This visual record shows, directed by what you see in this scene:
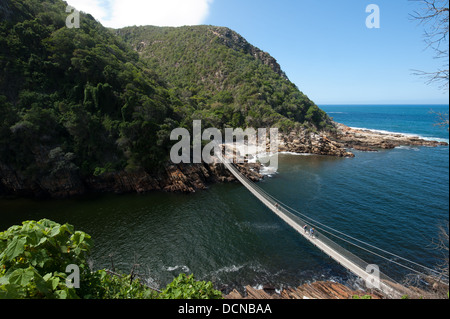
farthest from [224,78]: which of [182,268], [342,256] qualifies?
[342,256]

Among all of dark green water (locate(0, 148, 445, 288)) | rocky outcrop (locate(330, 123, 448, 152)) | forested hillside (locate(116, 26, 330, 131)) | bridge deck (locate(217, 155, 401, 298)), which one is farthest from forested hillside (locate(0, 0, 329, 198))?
rocky outcrop (locate(330, 123, 448, 152))

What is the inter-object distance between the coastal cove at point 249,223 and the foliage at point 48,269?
7.78 meters

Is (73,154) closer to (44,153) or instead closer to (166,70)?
(44,153)

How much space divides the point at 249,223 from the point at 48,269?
559 inches

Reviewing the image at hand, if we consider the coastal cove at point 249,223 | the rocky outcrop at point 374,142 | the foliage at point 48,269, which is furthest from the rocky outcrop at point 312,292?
the rocky outcrop at point 374,142

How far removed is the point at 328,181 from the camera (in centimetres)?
2497

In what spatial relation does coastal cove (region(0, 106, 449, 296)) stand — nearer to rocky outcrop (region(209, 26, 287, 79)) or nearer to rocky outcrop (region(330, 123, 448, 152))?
rocky outcrop (region(330, 123, 448, 152))

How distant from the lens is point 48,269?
353cm

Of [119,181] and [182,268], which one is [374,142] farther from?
[119,181]

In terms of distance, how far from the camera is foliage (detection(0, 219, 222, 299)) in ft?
9.33

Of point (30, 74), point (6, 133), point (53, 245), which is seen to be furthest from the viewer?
point (30, 74)

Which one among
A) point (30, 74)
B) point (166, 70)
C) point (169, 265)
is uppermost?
point (166, 70)

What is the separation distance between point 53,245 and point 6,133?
72.4 feet
